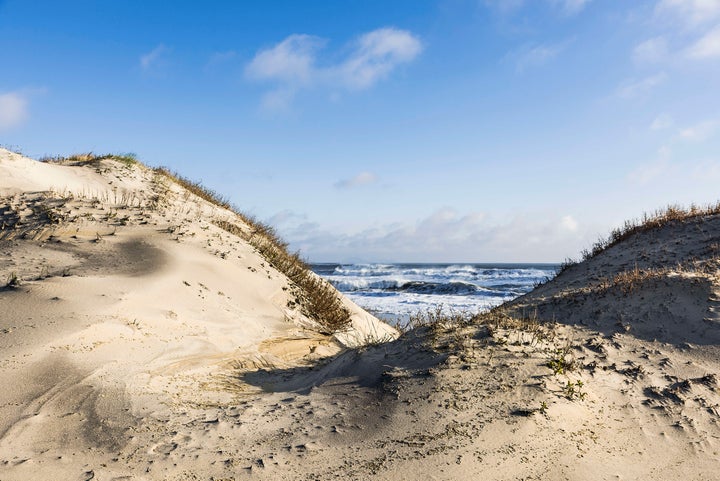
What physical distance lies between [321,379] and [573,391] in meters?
2.67

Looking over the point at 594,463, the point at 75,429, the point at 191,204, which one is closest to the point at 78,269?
the point at 75,429

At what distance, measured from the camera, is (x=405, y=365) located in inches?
213

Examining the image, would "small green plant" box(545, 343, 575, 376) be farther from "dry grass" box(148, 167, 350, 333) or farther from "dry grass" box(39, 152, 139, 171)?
"dry grass" box(39, 152, 139, 171)

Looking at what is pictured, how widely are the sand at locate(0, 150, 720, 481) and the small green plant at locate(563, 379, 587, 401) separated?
20 mm

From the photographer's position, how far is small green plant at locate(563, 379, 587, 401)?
476cm

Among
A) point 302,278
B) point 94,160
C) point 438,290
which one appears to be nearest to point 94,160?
point 94,160

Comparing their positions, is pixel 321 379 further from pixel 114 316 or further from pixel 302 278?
pixel 302 278

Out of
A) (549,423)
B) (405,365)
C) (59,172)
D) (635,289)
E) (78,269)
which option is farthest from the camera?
(59,172)

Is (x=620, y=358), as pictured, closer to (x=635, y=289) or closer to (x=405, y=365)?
(x=635, y=289)

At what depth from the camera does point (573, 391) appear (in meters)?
4.78

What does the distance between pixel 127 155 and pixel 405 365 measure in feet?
39.7

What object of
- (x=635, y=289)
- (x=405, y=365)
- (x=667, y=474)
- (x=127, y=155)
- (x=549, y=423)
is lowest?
(x=667, y=474)

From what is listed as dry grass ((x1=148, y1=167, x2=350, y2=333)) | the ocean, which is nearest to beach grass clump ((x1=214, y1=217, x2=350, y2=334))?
dry grass ((x1=148, y1=167, x2=350, y2=333))

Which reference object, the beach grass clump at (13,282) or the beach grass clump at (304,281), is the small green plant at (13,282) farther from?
the beach grass clump at (304,281)
